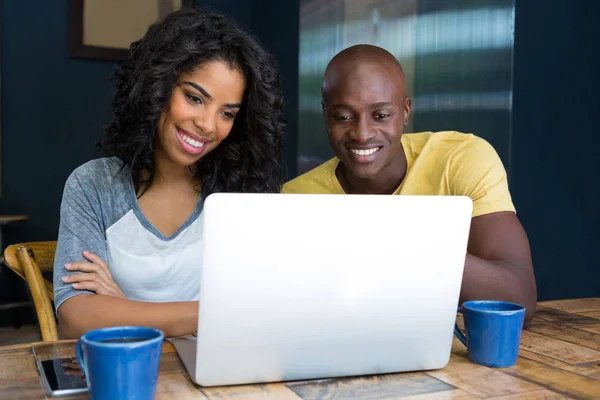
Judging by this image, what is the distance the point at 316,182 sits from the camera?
169 cm

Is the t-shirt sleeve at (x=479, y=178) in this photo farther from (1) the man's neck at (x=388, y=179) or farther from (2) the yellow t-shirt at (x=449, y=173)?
(1) the man's neck at (x=388, y=179)

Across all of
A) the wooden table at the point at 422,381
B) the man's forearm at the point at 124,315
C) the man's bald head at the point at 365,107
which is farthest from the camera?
the man's bald head at the point at 365,107

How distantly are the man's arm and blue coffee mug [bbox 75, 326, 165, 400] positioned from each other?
26.2 inches

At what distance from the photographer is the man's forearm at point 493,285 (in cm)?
117

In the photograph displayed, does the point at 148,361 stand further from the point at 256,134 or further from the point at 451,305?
the point at 256,134

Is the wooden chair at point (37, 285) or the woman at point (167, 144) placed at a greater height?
the woman at point (167, 144)

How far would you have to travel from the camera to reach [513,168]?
98.0 inches

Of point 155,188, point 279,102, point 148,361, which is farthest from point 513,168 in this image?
point 148,361

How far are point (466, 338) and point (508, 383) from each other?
0.39 ft

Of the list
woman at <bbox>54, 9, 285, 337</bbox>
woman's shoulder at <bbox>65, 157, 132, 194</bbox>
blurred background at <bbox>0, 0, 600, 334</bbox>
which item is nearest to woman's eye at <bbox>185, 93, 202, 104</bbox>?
woman at <bbox>54, 9, 285, 337</bbox>

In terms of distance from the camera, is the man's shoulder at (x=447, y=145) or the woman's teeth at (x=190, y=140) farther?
the man's shoulder at (x=447, y=145)

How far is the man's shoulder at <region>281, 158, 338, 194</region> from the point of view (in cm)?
167

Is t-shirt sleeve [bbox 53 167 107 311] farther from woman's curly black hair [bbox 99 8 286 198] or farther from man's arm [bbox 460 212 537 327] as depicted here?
man's arm [bbox 460 212 537 327]

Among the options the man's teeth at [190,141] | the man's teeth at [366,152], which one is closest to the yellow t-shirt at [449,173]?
the man's teeth at [366,152]
